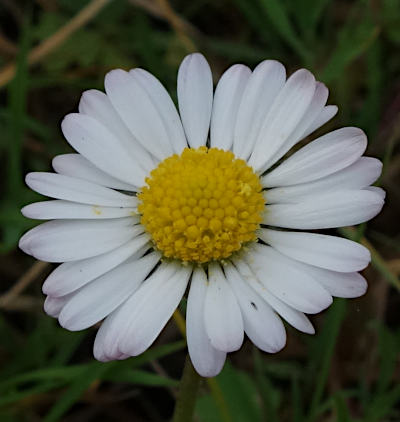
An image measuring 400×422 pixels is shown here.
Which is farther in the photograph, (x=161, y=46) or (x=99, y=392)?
(x=161, y=46)

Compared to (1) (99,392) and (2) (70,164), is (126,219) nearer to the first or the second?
(2) (70,164)

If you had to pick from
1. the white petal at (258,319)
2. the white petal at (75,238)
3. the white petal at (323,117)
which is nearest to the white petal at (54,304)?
the white petal at (75,238)

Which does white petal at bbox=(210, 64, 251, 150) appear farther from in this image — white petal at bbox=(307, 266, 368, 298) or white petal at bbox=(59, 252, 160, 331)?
white petal at bbox=(307, 266, 368, 298)

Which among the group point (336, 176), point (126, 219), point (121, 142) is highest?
point (121, 142)

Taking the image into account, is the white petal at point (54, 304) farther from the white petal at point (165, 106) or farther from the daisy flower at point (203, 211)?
the white petal at point (165, 106)

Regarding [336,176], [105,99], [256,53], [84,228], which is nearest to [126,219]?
[84,228]

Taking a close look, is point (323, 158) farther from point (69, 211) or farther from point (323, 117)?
point (69, 211)

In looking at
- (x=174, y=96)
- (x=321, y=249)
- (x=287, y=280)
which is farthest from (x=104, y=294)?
(x=174, y=96)
